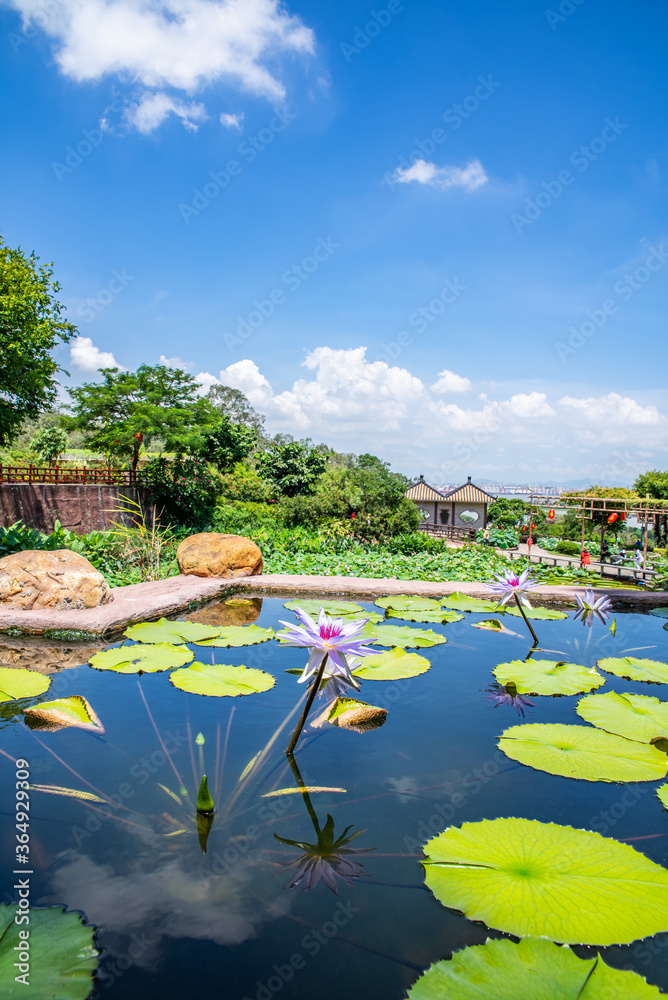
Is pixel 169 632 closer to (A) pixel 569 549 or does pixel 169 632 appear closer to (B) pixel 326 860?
(B) pixel 326 860

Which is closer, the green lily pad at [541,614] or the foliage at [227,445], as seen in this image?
the green lily pad at [541,614]

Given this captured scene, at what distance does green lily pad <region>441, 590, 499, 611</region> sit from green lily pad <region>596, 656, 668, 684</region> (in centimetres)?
150

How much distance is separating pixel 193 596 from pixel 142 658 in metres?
1.98

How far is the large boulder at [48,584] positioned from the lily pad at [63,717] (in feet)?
7.31

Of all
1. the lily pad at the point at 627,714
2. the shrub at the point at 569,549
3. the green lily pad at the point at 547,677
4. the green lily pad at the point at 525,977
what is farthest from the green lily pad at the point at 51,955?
the shrub at the point at 569,549

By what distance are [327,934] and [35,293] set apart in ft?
56.0

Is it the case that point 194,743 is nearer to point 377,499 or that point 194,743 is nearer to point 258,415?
point 377,499

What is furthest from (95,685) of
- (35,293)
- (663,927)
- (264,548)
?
(35,293)

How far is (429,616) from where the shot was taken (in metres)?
4.87

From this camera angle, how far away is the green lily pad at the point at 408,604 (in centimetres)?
517

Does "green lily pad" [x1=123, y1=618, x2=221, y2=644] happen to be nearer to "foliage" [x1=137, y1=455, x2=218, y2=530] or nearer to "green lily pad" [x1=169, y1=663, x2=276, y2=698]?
"green lily pad" [x1=169, y1=663, x2=276, y2=698]

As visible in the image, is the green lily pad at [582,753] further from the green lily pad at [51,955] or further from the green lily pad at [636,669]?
the green lily pad at [51,955]

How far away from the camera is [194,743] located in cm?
249

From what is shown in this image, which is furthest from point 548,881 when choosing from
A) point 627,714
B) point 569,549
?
point 569,549
